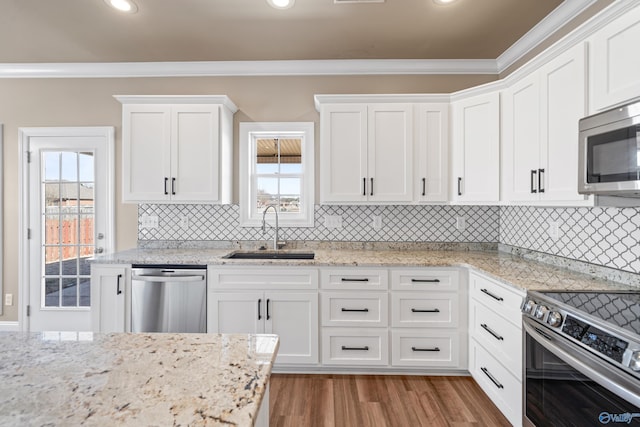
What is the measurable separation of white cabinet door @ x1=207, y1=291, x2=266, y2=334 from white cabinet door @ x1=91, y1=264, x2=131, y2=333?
27.9 inches

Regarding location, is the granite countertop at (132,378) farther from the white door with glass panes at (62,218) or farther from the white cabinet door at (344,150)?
the white door with glass panes at (62,218)

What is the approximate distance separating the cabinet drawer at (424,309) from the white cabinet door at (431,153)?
848 mm

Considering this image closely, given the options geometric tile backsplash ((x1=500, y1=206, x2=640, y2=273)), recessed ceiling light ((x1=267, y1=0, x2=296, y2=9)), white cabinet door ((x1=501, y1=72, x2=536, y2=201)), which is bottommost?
geometric tile backsplash ((x1=500, y1=206, x2=640, y2=273))

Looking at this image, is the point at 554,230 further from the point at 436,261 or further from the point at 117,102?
the point at 117,102

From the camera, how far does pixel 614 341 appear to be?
46.2 inches

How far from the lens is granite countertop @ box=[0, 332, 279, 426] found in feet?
2.15

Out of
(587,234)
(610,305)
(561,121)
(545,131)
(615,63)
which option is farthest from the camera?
(587,234)

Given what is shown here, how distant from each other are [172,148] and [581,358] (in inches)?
122

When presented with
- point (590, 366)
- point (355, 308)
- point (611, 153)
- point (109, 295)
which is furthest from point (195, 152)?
point (590, 366)

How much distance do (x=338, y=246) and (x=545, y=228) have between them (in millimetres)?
1741

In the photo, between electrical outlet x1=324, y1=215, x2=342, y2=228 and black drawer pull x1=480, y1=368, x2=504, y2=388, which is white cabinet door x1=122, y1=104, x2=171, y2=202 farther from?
black drawer pull x1=480, y1=368, x2=504, y2=388

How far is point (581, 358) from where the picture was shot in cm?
132

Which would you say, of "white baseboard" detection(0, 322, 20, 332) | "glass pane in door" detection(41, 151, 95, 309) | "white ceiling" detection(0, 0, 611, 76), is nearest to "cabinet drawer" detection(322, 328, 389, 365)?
"white ceiling" detection(0, 0, 611, 76)

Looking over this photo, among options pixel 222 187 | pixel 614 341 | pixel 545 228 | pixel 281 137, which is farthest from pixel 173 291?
pixel 545 228
